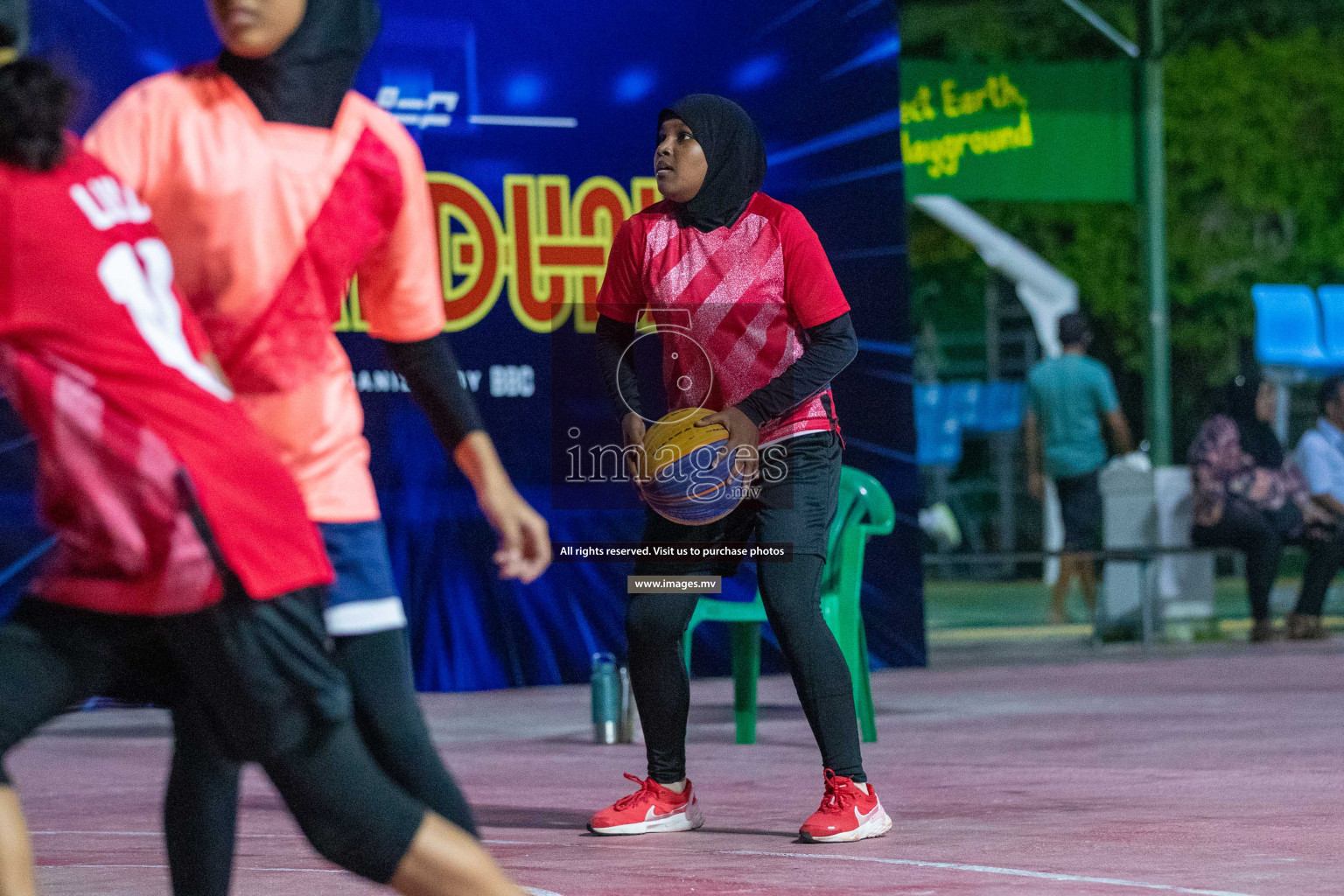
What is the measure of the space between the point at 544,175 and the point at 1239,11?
1628 centimetres

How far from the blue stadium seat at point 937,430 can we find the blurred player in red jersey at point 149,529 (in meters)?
18.5

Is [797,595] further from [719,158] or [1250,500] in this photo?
[1250,500]

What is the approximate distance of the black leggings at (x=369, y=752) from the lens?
10.4 feet

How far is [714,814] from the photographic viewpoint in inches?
234

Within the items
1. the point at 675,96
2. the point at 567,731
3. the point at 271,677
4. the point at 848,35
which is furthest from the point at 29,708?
the point at 848,35

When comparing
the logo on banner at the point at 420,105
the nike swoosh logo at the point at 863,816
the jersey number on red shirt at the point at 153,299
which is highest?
the logo on banner at the point at 420,105

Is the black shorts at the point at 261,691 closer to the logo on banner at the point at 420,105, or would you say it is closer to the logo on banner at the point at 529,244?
the logo on banner at the point at 529,244

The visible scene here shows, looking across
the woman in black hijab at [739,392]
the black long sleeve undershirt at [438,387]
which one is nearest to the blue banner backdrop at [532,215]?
the woman in black hijab at [739,392]

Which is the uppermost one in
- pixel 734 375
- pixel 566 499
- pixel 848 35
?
pixel 848 35

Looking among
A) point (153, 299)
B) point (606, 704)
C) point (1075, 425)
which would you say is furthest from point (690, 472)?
point (1075, 425)

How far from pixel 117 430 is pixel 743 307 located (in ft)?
9.54

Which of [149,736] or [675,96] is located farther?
[675,96]

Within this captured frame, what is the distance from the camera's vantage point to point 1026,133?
1453 centimetres

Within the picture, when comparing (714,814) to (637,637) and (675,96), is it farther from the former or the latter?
(675,96)
